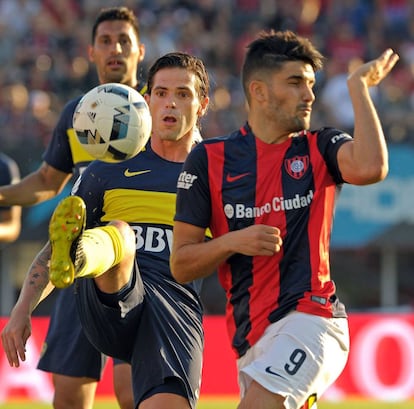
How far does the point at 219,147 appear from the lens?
6.19 metres

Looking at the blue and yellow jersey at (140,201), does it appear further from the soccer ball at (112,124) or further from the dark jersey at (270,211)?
the dark jersey at (270,211)

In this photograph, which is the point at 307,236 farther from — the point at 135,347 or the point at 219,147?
the point at 135,347

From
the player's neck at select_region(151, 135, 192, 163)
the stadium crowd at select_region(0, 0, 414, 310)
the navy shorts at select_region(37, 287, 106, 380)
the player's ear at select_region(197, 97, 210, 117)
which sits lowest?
the navy shorts at select_region(37, 287, 106, 380)

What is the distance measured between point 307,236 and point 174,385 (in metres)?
1.08

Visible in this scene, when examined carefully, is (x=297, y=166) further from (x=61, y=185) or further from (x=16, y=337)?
(x=61, y=185)

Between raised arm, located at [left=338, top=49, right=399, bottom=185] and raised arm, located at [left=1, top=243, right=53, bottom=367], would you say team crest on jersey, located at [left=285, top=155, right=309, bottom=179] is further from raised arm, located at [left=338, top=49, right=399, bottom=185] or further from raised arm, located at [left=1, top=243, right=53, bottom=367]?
raised arm, located at [left=1, top=243, right=53, bottom=367]

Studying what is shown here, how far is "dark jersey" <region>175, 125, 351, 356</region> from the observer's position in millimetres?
5922

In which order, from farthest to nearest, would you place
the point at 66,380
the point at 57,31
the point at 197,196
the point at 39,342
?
1. the point at 57,31
2. the point at 39,342
3. the point at 66,380
4. the point at 197,196

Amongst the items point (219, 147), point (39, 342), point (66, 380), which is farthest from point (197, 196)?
point (39, 342)

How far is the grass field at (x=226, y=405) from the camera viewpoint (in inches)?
498

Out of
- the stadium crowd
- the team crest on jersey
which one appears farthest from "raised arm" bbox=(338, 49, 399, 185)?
the stadium crowd

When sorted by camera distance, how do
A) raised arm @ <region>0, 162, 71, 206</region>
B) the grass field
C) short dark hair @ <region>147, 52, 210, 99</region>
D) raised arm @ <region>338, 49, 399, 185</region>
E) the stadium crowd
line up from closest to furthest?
raised arm @ <region>338, 49, 399, 185</region>
short dark hair @ <region>147, 52, 210, 99</region>
raised arm @ <region>0, 162, 71, 206</region>
the grass field
the stadium crowd

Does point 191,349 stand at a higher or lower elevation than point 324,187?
lower

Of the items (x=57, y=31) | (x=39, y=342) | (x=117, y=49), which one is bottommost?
(x=39, y=342)
